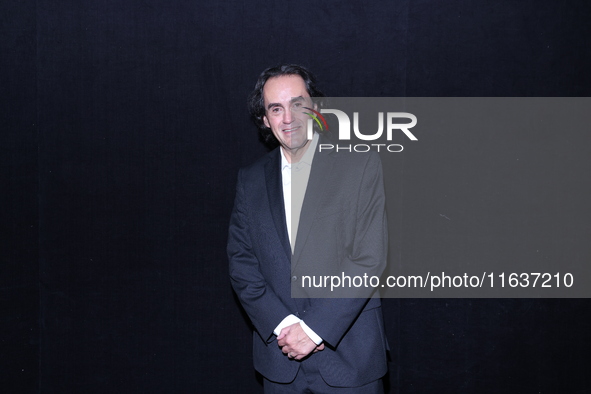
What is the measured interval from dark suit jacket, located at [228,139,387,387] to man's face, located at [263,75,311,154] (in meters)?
0.12

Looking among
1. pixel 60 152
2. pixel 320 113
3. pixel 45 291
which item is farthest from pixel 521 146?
pixel 45 291

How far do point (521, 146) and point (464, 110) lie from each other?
35 centimetres

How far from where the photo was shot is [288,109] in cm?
211

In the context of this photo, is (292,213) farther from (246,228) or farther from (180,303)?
(180,303)

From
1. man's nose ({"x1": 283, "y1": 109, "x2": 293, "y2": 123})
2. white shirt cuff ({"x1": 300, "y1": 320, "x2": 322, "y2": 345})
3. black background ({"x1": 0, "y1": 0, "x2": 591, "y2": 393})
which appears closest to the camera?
white shirt cuff ({"x1": 300, "y1": 320, "x2": 322, "y2": 345})

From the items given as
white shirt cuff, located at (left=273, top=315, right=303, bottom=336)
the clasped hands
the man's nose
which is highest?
the man's nose

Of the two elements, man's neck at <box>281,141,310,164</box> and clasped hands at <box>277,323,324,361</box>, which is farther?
man's neck at <box>281,141,310,164</box>

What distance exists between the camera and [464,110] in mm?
2893

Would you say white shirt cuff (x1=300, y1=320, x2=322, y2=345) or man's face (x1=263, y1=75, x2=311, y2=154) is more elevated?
man's face (x1=263, y1=75, x2=311, y2=154)

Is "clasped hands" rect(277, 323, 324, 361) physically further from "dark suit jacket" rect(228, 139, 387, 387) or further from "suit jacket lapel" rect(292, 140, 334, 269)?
"suit jacket lapel" rect(292, 140, 334, 269)

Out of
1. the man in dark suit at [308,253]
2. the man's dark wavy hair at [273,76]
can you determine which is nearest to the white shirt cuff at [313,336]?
the man in dark suit at [308,253]

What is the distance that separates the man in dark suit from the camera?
2004 mm

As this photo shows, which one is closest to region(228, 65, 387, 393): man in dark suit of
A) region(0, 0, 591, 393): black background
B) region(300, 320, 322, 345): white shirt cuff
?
region(300, 320, 322, 345): white shirt cuff

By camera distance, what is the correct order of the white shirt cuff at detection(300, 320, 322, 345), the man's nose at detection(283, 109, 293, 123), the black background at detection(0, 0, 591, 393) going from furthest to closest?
the black background at detection(0, 0, 591, 393) → the man's nose at detection(283, 109, 293, 123) → the white shirt cuff at detection(300, 320, 322, 345)
